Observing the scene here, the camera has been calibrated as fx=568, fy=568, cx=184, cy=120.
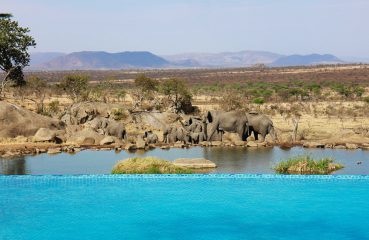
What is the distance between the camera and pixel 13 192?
18.8 meters

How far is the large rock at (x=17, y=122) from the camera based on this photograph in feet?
102

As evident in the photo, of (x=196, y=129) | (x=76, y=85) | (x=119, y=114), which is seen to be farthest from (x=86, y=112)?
(x=76, y=85)

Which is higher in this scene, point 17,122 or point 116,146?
point 17,122

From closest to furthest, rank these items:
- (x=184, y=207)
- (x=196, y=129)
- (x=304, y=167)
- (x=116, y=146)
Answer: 1. (x=184, y=207)
2. (x=304, y=167)
3. (x=116, y=146)
4. (x=196, y=129)

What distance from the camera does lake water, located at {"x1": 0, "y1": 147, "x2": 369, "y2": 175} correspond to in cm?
2320

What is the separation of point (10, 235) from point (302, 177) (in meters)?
10.3

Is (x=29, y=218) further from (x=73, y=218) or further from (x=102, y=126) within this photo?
(x=102, y=126)

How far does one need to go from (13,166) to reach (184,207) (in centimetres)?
1036

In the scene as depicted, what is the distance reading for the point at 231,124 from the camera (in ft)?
105

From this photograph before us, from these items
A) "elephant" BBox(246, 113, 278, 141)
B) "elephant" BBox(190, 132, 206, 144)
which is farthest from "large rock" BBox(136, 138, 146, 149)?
"elephant" BBox(246, 113, 278, 141)

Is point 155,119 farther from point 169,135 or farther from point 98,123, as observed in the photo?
point 169,135

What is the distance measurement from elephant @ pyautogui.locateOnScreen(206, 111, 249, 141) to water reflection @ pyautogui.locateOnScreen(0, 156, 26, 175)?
35.6 ft

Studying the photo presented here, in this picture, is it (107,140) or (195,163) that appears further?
(107,140)

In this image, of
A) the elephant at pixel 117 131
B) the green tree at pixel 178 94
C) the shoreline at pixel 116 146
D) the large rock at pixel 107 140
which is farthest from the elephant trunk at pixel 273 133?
the green tree at pixel 178 94
